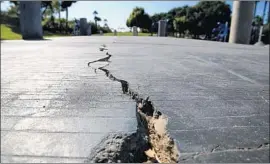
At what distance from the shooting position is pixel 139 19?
46438 mm

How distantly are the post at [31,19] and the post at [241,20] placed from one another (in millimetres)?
9270

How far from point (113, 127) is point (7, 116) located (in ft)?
2.29

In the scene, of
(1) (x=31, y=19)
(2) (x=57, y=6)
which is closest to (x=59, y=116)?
(1) (x=31, y=19)

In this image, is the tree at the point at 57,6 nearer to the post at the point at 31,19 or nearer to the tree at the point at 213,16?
the tree at the point at 213,16

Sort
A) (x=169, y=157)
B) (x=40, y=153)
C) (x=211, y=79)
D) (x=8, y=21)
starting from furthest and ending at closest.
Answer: (x=8, y=21)
(x=211, y=79)
(x=169, y=157)
(x=40, y=153)

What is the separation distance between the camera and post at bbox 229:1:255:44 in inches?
525

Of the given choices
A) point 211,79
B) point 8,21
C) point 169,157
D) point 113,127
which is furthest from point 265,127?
point 8,21

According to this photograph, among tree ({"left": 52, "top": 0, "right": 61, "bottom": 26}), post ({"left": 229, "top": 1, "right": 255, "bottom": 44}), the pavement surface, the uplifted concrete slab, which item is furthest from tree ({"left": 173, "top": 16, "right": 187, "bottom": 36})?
the pavement surface

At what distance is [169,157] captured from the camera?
4.59 ft

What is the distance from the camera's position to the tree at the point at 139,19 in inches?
1815

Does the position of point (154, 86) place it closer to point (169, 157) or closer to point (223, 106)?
point (223, 106)

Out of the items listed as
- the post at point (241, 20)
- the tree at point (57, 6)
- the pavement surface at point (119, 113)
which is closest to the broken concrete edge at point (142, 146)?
the pavement surface at point (119, 113)

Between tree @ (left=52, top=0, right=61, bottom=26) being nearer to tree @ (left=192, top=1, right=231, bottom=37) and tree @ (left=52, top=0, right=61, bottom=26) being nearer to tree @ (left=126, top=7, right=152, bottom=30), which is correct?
tree @ (left=126, top=7, right=152, bottom=30)

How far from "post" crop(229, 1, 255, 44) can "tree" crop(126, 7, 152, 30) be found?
32484 mm
